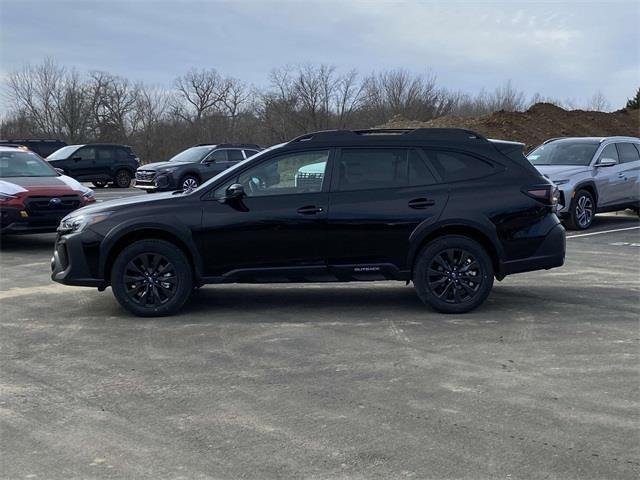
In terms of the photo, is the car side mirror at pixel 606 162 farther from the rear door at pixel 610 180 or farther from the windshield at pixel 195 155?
the windshield at pixel 195 155

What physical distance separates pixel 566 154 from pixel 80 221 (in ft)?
36.8

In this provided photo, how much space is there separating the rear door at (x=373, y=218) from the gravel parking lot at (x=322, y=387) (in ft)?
1.77

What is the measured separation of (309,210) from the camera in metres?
7.17

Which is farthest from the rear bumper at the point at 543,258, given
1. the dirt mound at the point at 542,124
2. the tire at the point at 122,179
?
the dirt mound at the point at 542,124

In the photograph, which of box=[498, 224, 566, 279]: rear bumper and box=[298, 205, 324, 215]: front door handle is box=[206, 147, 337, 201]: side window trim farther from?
box=[498, 224, 566, 279]: rear bumper

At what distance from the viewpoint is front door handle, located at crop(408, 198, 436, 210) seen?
7.21m

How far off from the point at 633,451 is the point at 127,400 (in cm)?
311

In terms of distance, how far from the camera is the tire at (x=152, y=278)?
7133 millimetres

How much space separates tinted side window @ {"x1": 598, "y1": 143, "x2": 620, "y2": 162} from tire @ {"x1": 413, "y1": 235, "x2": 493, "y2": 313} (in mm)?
9211

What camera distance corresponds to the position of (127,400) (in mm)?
4855

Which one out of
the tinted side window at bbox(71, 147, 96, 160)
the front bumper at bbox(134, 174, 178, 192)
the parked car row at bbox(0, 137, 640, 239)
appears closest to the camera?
the parked car row at bbox(0, 137, 640, 239)

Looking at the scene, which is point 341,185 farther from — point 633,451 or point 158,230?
point 633,451

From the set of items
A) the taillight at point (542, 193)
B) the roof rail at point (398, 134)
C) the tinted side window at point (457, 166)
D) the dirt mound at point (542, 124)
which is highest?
the dirt mound at point (542, 124)

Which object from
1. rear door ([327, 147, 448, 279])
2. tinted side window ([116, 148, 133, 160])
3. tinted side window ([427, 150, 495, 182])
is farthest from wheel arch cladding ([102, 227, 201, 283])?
tinted side window ([116, 148, 133, 160])
